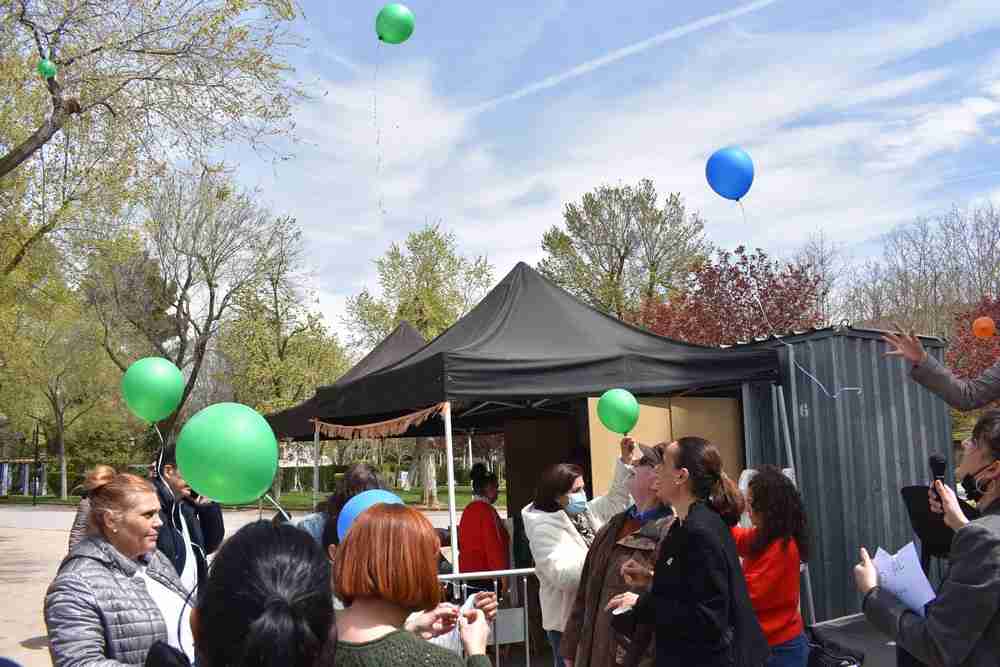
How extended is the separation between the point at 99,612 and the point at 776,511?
2989 mm

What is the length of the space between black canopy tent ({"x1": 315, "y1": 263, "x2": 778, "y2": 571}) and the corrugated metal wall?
533mm

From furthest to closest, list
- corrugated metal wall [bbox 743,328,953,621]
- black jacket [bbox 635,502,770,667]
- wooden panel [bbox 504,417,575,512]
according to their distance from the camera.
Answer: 1. wooden panel [bbox 504,417,575,512]
2. corrugated metal wall [bbox 743,328,953,621]
3. black jacket [bbox 635,502,770,667]

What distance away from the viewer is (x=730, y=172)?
705cm

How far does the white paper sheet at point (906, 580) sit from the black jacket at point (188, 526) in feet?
8.12

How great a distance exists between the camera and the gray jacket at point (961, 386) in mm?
3744

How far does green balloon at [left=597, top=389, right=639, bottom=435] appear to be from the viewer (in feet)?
20.1

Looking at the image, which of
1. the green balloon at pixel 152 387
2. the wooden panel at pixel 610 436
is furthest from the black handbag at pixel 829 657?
the green balloon at pixel 152 387

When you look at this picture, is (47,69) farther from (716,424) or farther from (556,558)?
(556,558)

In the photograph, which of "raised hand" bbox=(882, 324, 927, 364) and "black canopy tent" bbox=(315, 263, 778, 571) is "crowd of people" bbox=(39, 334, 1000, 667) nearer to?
"raised hand" bbox=(882, 324, 927, 364)

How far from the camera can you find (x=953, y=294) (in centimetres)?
3002

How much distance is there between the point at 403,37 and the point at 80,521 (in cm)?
448

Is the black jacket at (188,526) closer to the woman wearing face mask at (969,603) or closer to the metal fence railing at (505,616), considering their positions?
the metal fence railing at (505,616)

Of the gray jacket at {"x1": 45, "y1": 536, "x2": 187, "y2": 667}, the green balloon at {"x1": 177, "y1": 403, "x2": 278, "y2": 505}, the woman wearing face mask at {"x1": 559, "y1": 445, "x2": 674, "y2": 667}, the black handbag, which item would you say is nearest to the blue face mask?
the woman wearing face mask at {"x1": 559, "y1": 445, "x2": 674, "y2": 667}

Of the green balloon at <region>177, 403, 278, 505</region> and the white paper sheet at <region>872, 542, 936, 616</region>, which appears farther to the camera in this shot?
the green balloon at <region>177, 403, 278, 505</region>
